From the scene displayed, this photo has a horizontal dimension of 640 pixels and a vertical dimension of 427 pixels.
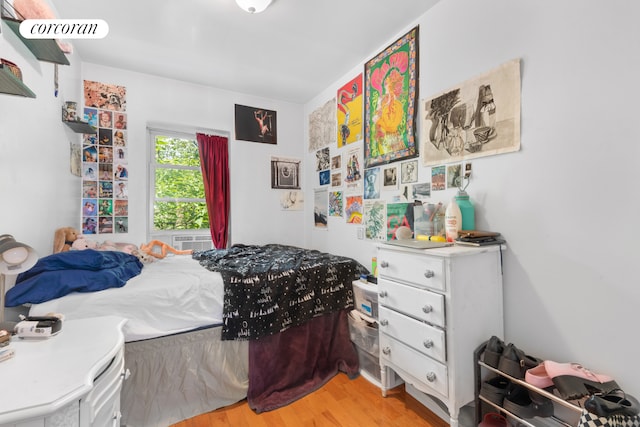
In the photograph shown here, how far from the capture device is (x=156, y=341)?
1.68 meters

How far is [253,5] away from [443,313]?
2.23m

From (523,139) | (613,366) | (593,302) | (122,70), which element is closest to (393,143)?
(523,139)

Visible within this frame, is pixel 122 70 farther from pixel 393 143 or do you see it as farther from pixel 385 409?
pixel 385 409

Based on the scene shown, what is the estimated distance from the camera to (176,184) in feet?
10.4

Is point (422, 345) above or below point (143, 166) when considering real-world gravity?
below

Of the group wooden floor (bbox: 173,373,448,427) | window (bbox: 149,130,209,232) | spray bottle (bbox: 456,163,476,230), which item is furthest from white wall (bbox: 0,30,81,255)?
spray bottle (bbox: 456,163,476,230)

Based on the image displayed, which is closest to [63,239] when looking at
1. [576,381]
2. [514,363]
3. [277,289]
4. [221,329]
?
[221,329]

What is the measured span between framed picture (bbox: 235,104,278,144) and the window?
557 millimetres

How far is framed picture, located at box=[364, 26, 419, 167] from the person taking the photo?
2.15 meters

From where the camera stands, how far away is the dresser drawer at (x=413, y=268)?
1415 mm

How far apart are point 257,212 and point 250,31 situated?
1896mm

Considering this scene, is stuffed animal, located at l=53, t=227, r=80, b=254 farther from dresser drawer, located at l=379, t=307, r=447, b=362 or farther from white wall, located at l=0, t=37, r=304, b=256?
dresser drawer, located at l=379, t=307, r=447, b=362

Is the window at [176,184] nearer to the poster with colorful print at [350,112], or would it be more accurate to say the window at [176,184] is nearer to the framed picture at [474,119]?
the poster with colorful print at [350,112]

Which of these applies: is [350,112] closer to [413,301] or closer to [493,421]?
[413,301]
